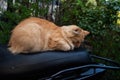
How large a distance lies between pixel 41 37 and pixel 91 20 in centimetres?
196

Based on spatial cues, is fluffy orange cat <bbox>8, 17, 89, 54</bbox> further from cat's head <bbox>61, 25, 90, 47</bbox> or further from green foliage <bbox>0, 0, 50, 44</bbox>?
green foliage <bbox>0, 0, 50, 44</bbox>

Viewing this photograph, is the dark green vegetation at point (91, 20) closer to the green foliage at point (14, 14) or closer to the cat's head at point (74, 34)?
the green foliage at point (14, 14)

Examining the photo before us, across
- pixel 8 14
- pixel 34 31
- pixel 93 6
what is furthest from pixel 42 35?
pixel 93 6

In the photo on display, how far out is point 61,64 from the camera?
11.4ft

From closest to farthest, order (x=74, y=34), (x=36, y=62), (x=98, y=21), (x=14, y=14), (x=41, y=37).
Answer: (x=36, y=62) < (x=41, y=37) < (x=74, y=34) < (x=14, y=14) < (x=98, y=21)

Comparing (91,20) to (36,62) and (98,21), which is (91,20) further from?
(36,62)

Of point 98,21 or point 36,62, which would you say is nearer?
point 36,62

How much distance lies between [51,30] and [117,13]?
1.96 meters

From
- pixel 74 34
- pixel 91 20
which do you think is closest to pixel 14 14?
pixel 91 20

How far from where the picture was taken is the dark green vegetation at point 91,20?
16.9 feet

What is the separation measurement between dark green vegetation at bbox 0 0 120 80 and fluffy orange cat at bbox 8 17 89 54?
3.77 ft

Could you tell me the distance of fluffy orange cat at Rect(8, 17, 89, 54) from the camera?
11.7ft

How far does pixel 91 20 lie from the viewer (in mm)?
5621

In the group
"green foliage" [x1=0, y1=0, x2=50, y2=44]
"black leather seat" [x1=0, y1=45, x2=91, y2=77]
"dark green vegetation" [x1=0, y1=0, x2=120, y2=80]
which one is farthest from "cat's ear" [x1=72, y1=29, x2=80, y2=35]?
"green foliage" [x1=0, y1=0, x2=50, y2=44]
